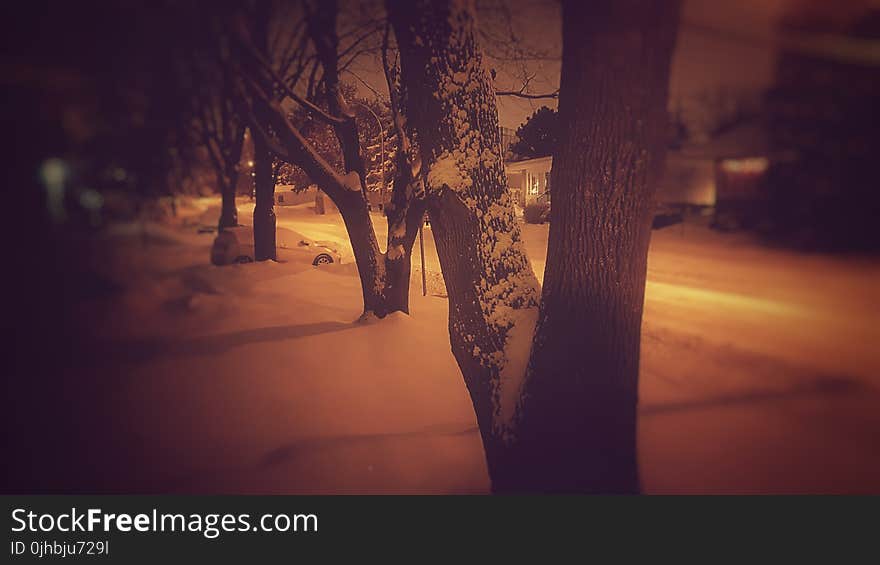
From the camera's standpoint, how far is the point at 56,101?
7.21 ft

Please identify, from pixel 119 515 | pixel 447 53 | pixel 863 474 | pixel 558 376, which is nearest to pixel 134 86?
pixel 447 53

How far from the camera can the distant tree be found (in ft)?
9.73

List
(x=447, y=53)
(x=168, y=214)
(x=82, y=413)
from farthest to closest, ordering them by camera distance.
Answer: (x=82, y=413), (x=168, y=214), (x=447, y=53)

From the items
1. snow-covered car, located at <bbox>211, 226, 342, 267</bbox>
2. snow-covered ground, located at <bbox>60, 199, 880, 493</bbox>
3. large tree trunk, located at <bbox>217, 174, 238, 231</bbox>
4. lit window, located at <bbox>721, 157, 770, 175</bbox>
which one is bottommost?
snow-covered ground, located at <bbox>60, 199, 880, 493</bbox>

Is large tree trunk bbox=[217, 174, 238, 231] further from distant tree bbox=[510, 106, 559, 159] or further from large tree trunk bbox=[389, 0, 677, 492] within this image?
distant tree bbox=[510, 106, 559, 159]

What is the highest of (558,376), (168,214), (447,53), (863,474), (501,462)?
(447,53)

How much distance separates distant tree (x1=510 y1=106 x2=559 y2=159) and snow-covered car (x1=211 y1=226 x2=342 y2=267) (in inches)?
97.0

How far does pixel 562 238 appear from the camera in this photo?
204 centimetres

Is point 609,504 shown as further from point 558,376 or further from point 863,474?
point 863,474

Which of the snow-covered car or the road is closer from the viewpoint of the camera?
the road

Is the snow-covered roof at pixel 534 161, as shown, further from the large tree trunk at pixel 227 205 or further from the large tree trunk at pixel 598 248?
the large tree trunk at pixel 227 205

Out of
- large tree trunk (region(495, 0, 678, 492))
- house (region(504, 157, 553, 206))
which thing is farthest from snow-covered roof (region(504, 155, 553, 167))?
large tree trunk (region(495, 0, 678, 492))

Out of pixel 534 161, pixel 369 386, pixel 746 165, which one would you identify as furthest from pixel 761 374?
pixel 369 386

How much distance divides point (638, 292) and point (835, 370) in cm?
358
